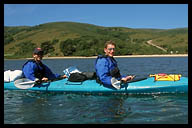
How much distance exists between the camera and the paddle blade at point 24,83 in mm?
8375

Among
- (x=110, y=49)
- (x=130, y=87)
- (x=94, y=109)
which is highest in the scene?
(x=110, y=49)

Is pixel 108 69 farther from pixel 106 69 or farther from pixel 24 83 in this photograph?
pixel 24 83

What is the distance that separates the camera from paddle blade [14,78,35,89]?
8375 mm

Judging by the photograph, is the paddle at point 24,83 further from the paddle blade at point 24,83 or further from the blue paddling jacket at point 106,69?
the blue paddling jacket at point 106,69

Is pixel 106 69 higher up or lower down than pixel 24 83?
higher up

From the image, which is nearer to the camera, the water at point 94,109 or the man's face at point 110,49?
the water at point 94,109

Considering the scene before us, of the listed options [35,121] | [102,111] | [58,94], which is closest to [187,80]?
[102,111]

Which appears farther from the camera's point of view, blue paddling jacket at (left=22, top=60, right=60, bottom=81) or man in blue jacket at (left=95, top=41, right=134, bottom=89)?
blue paddling jacket at (left=22, top=60, right=60, bottom=81)

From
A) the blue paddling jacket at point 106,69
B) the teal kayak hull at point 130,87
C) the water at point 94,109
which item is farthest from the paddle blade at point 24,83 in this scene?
the blue paddling jacket at point 106,69

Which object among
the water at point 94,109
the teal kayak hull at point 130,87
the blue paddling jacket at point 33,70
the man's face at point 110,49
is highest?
the man's face at point 110,49

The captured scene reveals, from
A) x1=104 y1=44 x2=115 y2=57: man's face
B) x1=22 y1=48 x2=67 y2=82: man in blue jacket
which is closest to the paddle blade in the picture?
x1=22 y1=48 x2=67 y2=82: man in blue jacket

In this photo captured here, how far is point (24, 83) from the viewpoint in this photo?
841 cm

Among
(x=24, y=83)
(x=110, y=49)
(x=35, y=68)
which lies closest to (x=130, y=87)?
(x=110, y=49)

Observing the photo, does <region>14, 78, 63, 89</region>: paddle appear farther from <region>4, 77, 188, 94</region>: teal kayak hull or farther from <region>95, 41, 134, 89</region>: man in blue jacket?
<region>95, 41, 134, 89</region>: man in blue jacket
